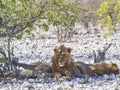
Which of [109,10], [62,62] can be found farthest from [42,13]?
[109,10]

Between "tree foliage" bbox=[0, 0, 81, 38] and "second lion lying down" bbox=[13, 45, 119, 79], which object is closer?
"tree foliage" bbox=[0, 0, 81, 38]

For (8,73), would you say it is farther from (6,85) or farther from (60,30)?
(60,30)

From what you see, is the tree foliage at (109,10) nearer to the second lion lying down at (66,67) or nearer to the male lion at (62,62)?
the second lion lying down at (66,67)

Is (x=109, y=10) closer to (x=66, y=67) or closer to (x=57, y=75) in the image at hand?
(x=66, y=67)

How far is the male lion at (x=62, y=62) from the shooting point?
12.7 m

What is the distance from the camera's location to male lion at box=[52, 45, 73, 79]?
41.7 feet

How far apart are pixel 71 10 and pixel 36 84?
317cm

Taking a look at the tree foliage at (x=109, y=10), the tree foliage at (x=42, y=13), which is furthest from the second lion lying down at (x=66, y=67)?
the tree foliage at (x=109, y=10)

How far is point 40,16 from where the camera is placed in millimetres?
9172

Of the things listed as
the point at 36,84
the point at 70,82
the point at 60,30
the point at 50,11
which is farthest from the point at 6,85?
the point at 60,30

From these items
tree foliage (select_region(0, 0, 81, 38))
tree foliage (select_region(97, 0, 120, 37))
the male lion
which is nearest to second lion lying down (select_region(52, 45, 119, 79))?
the male lion

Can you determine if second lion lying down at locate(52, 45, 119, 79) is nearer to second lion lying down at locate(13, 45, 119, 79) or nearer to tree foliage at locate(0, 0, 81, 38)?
second lion lying down at locate(13, 45, 119, 79)

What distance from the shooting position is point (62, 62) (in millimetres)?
12859

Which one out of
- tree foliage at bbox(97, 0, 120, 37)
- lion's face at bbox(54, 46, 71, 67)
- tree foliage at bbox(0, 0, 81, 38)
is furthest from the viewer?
tree foliage at bbox(97, 0, 120, 37)
